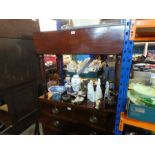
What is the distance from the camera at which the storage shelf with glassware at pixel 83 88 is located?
0.85 metres

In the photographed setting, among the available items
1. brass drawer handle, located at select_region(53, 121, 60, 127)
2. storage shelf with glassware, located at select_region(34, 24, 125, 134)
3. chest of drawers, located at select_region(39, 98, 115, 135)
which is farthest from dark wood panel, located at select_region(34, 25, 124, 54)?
brass drawer handle, located at select_region(53, 121, 60, 127)

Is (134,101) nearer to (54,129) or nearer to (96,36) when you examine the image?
(96,36)

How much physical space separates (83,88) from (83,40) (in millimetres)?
499

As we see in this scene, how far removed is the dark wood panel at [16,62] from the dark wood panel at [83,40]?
464 mm

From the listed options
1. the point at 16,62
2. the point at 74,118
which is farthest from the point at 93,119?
the point at 16,62

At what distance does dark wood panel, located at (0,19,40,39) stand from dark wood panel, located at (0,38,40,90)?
6 centimetres

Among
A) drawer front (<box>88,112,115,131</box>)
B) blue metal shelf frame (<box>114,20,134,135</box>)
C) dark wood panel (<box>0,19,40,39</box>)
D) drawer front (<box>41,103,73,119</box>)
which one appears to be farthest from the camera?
dark wood panel (<box>0,19,40,39</box>)

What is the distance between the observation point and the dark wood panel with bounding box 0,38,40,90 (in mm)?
1349

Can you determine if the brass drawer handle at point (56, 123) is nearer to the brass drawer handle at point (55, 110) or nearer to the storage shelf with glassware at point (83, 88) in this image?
the storage shelf with glassware at point (83, 88)

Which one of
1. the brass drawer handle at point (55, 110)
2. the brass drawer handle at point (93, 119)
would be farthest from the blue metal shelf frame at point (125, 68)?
the brass drawer handle at point (55, 110)

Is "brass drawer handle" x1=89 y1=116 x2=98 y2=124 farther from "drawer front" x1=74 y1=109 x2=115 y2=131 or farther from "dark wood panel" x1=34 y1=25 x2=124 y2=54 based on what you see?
"dark wood panel" x1=34 y1=25 x2=124 y2=54

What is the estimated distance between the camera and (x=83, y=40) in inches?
35.6
